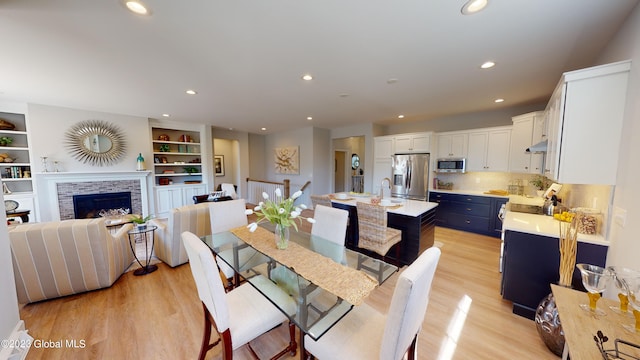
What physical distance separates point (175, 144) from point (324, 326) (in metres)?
6.91

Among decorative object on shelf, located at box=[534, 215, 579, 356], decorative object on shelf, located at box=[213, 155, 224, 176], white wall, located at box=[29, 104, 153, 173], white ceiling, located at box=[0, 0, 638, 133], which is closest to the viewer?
white ceiling, located at box=[0, 0, 638, 133]

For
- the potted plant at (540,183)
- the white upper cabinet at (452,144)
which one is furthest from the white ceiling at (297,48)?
the potted plant at (540,183)

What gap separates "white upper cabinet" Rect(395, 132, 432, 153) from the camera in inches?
192

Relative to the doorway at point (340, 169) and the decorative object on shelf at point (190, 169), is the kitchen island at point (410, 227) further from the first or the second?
the decorative object on shelf at point (190, 169)

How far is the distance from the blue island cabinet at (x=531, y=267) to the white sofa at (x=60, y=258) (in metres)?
4.21

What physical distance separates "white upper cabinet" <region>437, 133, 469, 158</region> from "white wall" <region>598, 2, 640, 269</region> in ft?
10.0

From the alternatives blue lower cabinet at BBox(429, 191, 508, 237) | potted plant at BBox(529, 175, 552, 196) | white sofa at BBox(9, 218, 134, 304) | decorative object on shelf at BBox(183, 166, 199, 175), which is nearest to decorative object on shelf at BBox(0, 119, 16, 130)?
decorative object on shelf at BBox(183, 166, 199, 175)

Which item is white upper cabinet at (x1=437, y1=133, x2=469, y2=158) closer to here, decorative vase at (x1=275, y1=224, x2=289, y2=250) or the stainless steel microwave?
the stainless steel microwave

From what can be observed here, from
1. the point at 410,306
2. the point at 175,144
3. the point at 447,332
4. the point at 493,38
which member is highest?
the point at 493,38

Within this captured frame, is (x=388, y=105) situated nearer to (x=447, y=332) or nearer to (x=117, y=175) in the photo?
(x=447, y=332)

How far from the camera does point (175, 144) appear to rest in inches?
246

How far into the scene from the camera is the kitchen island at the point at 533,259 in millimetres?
1771

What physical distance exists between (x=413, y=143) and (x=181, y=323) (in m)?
5.23

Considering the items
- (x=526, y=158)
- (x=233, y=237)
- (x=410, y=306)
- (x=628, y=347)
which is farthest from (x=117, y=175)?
(x=526, y=158)
